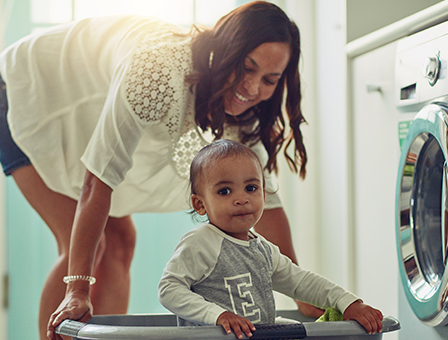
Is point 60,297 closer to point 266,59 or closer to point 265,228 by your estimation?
point 265,228

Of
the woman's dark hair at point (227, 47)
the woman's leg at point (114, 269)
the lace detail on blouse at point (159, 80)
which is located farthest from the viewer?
the woman's leg at point (114, 269)

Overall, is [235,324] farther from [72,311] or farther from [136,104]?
[136,104]

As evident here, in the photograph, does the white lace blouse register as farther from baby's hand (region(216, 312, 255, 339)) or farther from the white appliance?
baby's hand (region(216, 312, 255, 339))

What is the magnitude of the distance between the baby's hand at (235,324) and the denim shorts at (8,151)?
838 mm

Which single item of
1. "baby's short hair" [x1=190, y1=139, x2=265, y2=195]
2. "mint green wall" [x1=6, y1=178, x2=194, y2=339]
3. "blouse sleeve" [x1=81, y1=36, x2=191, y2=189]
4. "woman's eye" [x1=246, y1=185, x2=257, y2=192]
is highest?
"blouse sleeve" [x1=81, y1=36, x2=191, y2=189]

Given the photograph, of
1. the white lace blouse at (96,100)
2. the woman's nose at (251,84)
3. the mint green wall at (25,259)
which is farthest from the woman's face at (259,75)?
the mint green wall at (25,259)

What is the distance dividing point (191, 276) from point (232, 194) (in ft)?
0.50

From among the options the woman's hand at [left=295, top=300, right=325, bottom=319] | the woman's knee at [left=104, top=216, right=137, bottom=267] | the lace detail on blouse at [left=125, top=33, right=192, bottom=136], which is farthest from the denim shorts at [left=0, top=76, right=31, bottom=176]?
the woman's hand at [left=295, top=300, right=325, bottom=319]

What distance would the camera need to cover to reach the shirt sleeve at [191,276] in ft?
2.60

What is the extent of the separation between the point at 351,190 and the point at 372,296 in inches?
11.9

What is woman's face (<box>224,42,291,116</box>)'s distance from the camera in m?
1.27

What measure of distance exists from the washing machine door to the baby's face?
389mm

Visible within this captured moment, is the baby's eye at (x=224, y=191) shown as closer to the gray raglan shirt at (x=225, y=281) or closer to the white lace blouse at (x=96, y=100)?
the gray raglan shirt at (x=225, y=281)

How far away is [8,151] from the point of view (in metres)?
1.38
